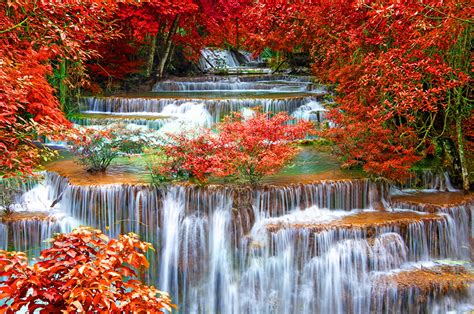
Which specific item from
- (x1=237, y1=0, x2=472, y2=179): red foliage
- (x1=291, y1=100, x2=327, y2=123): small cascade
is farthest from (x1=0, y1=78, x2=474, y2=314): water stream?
(x1=291, y1=100, x2=327, y2=123): small cascade

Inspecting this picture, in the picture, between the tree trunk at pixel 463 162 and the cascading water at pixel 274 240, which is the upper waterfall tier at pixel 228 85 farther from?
the cascading water at pixel 274 240

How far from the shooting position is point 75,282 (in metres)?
3.20

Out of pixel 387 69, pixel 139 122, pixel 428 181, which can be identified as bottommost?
pixel 428 181

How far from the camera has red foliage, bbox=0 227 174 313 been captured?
10.2ft

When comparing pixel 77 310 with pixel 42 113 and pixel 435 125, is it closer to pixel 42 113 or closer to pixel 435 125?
pixel 42 113

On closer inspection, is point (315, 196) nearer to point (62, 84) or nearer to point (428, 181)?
point (428, 181)

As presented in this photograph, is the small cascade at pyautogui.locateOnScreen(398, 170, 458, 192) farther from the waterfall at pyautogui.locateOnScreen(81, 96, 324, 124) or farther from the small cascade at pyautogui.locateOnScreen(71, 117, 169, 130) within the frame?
the small cascade at pyautogui.locateOnScreen(71, 117, 169, 130)

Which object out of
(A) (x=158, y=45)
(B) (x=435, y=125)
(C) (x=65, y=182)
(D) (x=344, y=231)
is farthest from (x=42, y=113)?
(A) (x=158, y=45)

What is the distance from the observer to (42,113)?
9.86m

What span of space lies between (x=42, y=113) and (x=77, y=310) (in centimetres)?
768

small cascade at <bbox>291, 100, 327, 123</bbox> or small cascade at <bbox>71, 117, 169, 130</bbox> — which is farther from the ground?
small cascade at <bbox>291, 100, 327, 123</bbox>

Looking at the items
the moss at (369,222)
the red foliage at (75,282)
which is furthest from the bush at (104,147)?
the red foliage at (75,282)

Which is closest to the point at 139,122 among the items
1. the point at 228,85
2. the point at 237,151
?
the point at 237,151

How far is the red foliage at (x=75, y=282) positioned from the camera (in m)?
3.09
